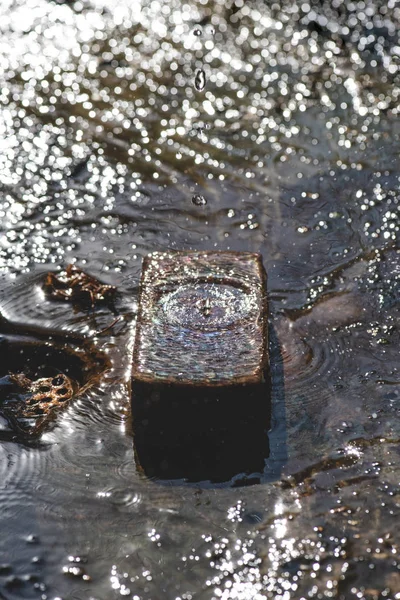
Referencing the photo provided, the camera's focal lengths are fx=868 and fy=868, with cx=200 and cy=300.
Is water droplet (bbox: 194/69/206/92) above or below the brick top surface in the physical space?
above

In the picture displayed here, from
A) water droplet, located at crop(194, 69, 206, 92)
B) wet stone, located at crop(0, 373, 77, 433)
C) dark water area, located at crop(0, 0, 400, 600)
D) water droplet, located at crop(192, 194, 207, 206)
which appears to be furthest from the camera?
water droplet, located at crop(194, 69, 206, 92)

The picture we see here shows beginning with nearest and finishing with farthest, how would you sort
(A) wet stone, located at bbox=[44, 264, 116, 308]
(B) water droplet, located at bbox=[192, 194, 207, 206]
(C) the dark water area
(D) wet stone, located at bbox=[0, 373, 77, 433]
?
(C) the dark water area, (D) wet stone, located at bbox=[0, 373, 77, 433], (A) wet stone, located at bbox=[44, 264, 116, 308], (B) water droplet, located at bbox=[192, 194, 207, 206]

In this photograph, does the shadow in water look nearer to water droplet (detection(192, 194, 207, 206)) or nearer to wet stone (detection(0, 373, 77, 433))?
wet stone (detection(0, 373, 77, 433))

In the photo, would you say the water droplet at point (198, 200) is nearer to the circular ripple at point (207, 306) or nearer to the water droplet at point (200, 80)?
the circular ripple at point (207, 306)

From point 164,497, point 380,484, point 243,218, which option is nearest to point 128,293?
point 243,218

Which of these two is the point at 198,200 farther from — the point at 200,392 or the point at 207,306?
the point at 200,392

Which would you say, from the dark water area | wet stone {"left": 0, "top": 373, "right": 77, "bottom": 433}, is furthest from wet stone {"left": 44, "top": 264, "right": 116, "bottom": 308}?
wet stone {"left": 0, "top": 373, "right": 77, "bottom": 433}

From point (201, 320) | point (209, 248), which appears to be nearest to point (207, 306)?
point (201, 320)
